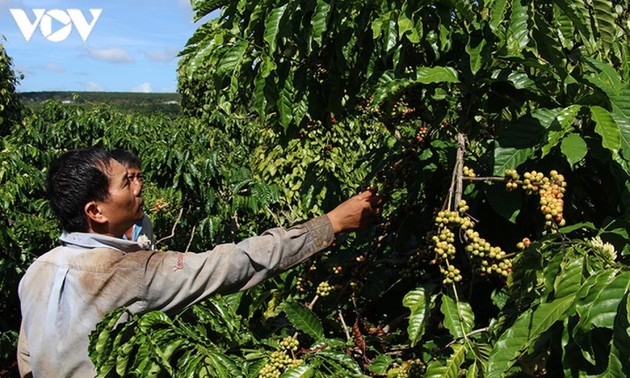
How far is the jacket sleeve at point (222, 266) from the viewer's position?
1.76m

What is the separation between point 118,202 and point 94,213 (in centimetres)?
8

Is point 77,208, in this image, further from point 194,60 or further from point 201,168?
point 201,168

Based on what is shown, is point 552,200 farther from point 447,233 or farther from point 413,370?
point 413,370

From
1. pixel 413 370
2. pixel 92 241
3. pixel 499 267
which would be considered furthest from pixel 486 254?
pixel 92 241

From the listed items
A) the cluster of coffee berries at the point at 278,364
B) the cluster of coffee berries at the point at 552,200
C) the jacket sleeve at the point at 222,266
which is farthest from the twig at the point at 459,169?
the cluster of coffee berries at the point at 278,364

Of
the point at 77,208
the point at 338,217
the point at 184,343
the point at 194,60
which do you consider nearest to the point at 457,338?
the point at 338,217

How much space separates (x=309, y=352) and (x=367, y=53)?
890 millimetres

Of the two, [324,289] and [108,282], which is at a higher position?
[108,282]

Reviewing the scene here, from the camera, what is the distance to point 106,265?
5.82 feet

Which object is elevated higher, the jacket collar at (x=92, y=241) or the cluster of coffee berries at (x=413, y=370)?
the jacket collar at (x=92, y=241)

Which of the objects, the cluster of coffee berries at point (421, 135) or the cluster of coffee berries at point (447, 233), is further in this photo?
the cluster of coffee berries at point (421, 135)

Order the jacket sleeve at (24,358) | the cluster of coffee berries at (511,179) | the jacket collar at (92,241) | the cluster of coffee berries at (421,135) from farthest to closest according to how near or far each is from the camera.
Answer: the cluster of coffee berries at (421,135) → the jacket sleeve at (24,358) → the jacket collar at (92,241) → the cluster of coffee berries at (511,179)

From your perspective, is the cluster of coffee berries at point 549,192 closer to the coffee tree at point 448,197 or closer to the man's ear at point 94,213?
the coffee tree at point 448,197

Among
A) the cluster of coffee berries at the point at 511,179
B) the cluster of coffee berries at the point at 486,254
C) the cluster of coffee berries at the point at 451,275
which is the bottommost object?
the cluster of coffee berries at the point at 451,275
